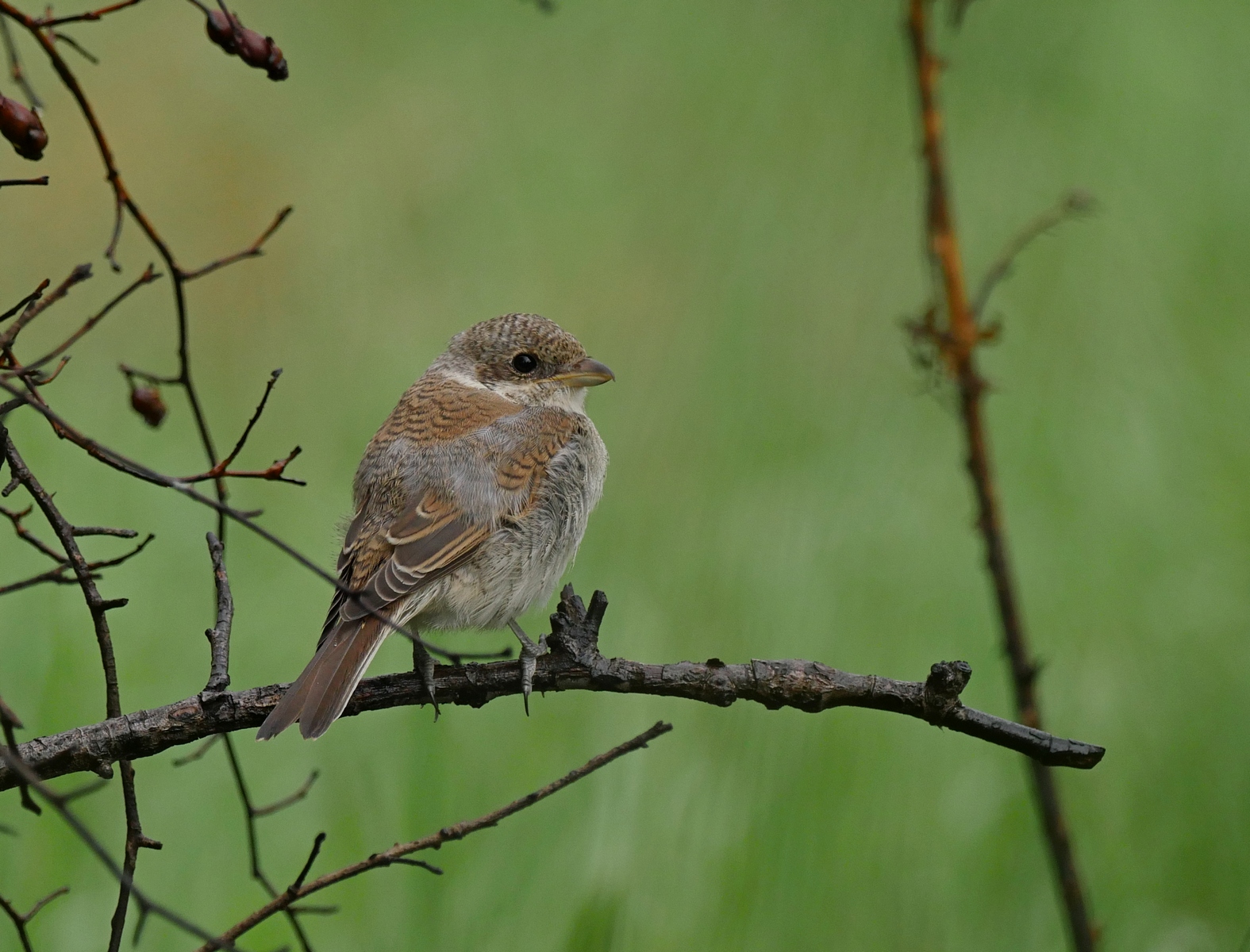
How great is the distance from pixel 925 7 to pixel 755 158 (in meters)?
3.70

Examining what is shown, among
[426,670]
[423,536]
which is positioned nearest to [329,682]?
[426,670]

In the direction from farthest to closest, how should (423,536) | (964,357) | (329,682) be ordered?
(423,536) → (964,357) → (329,682)

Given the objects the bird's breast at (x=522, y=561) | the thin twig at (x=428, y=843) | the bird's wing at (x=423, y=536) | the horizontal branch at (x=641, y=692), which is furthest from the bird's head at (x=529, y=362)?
the thin twig at (x=428, y=843)

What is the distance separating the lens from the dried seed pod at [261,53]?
228 cm

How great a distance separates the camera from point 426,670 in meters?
2.65

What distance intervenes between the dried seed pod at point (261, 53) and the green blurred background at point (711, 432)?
162cm

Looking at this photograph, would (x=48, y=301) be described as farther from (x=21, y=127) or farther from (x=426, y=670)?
(x=426, y=670)

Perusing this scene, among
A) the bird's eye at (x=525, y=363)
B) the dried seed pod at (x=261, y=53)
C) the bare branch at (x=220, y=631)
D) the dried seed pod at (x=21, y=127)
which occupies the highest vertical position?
the bird's eye at (x=525, y=363)

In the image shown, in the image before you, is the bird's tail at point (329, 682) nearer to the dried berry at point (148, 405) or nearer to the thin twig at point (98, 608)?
the thin twig at point (98, 608)

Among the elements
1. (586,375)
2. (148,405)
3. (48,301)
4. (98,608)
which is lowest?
(98,608)

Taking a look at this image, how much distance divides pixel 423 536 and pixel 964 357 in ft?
4.20

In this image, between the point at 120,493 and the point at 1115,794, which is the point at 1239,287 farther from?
the point at 120,493

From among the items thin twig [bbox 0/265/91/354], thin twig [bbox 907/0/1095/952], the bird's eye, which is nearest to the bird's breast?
the bird's eye

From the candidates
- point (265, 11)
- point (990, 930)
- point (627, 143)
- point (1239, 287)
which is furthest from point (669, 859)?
point (265, 11)
